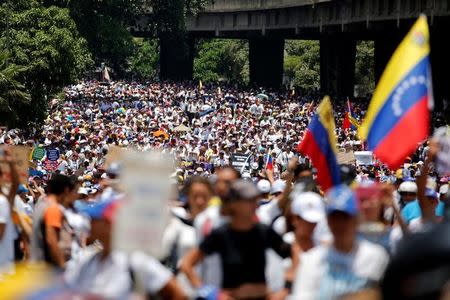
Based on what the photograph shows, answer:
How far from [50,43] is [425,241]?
40.7 meters

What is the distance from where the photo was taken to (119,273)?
5480 mm

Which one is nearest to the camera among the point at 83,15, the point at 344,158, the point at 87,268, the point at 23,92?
the point at 87,268

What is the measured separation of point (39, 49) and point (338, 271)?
38.4 meters

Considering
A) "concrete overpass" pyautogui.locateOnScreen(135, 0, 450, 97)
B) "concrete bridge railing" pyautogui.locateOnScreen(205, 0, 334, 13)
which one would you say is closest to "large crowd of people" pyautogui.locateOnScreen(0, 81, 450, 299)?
"concrete overpass" pyautogui.locateOnScreen(135, 0, 450, 97)

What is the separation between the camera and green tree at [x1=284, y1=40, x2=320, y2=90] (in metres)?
84.9

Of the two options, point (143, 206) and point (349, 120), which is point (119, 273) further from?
point (349, 120)

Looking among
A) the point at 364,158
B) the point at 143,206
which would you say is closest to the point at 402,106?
the point at 143,206

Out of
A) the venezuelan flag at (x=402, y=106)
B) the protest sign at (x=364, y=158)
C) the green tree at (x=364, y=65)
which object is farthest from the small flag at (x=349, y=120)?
the green tree at (x=364, y=65)

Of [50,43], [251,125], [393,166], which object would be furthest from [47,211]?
[50,43]

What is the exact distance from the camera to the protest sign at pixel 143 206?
171 inches

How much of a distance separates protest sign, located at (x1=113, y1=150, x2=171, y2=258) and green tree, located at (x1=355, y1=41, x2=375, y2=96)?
7465 cm

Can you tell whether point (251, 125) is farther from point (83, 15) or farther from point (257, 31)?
point (257, 31)

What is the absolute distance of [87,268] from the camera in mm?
5641

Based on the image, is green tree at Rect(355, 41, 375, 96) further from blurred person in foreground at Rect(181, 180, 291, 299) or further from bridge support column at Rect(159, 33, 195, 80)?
blurred person in foreground at Rect(181, 180, 291, 299)
